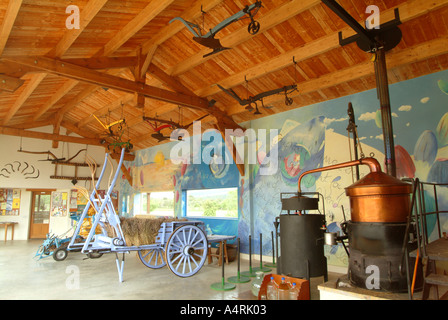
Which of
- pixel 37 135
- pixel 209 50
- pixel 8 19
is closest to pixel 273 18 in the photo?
pixel 209 50

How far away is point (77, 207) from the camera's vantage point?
1366cm

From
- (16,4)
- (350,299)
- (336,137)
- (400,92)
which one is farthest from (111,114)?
(350,299)

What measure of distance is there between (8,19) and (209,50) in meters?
3.81

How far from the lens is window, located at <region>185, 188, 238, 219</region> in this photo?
30.8 ft

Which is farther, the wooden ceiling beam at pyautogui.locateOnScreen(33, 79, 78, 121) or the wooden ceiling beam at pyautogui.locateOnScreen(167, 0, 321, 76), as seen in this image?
the wooden ceiling beam at pyautogui.locateOnScreen(33, 79, 78, 121)

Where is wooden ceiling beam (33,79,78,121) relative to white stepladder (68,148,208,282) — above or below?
above

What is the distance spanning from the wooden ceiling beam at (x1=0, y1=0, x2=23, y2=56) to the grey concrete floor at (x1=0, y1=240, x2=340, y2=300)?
419 cm

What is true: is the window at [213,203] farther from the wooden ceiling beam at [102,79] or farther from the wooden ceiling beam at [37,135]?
the wooden ceiling beam at [37,135]

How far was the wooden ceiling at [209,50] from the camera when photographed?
505cm

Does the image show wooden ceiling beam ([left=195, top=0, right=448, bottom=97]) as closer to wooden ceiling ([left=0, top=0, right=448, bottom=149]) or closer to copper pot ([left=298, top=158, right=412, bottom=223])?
wooden ceiling ([left=0, top=0, right=448, bottom=149])

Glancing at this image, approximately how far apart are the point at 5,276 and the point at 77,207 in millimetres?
7608

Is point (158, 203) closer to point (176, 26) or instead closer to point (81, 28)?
point (176, 26)

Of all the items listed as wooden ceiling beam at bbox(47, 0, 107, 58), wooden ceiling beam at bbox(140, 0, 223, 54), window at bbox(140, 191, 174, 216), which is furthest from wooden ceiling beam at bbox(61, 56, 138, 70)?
window at bbox(140, 191, 174, 216)

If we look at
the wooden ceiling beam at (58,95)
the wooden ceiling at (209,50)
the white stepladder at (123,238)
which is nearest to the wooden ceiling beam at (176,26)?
the wooden ceiling at (209,50)
